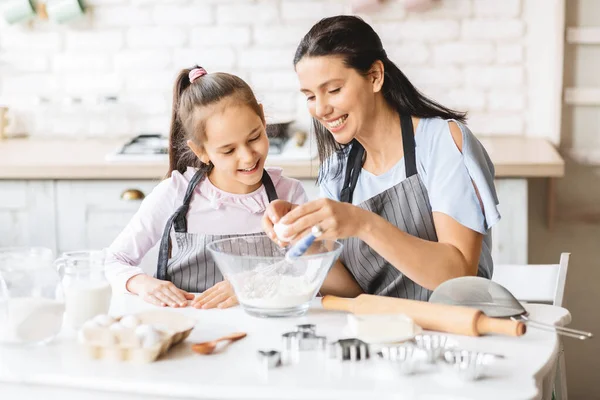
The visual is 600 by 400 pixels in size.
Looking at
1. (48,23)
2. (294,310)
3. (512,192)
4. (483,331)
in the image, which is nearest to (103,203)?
(48,23)

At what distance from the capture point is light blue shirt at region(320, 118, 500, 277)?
208 centimetres

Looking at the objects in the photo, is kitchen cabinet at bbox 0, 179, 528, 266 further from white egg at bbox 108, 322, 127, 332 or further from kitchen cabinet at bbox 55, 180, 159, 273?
white egg at bbox 108, 322, 127, 332

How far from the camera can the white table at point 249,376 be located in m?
1.41

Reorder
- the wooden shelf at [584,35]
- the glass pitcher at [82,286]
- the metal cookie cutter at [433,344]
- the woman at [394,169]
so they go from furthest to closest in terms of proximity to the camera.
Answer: the wooden shelf at [584,35] < the woman at [394,169] < the glass pitcher at [82,286] < the metal cookie cutter at [433,344]

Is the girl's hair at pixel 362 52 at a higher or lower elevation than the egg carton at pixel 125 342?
higher

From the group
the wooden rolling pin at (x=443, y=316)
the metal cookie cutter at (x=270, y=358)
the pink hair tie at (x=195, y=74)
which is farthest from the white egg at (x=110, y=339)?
the pink hair tie at (x=195, y=74)

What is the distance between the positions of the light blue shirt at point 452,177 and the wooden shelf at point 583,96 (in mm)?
1640

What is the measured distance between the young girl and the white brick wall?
1245 millimetres

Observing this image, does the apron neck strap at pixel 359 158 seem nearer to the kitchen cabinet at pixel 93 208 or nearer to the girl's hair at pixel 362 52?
the girl's hair at pixel 362 52

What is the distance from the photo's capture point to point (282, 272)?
5.88 feet

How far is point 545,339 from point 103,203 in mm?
2158

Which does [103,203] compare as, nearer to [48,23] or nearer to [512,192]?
[48,23]

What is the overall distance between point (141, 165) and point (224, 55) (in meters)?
0.81

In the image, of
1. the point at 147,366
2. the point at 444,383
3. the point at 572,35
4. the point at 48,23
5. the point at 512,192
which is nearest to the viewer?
the point at 444,383
